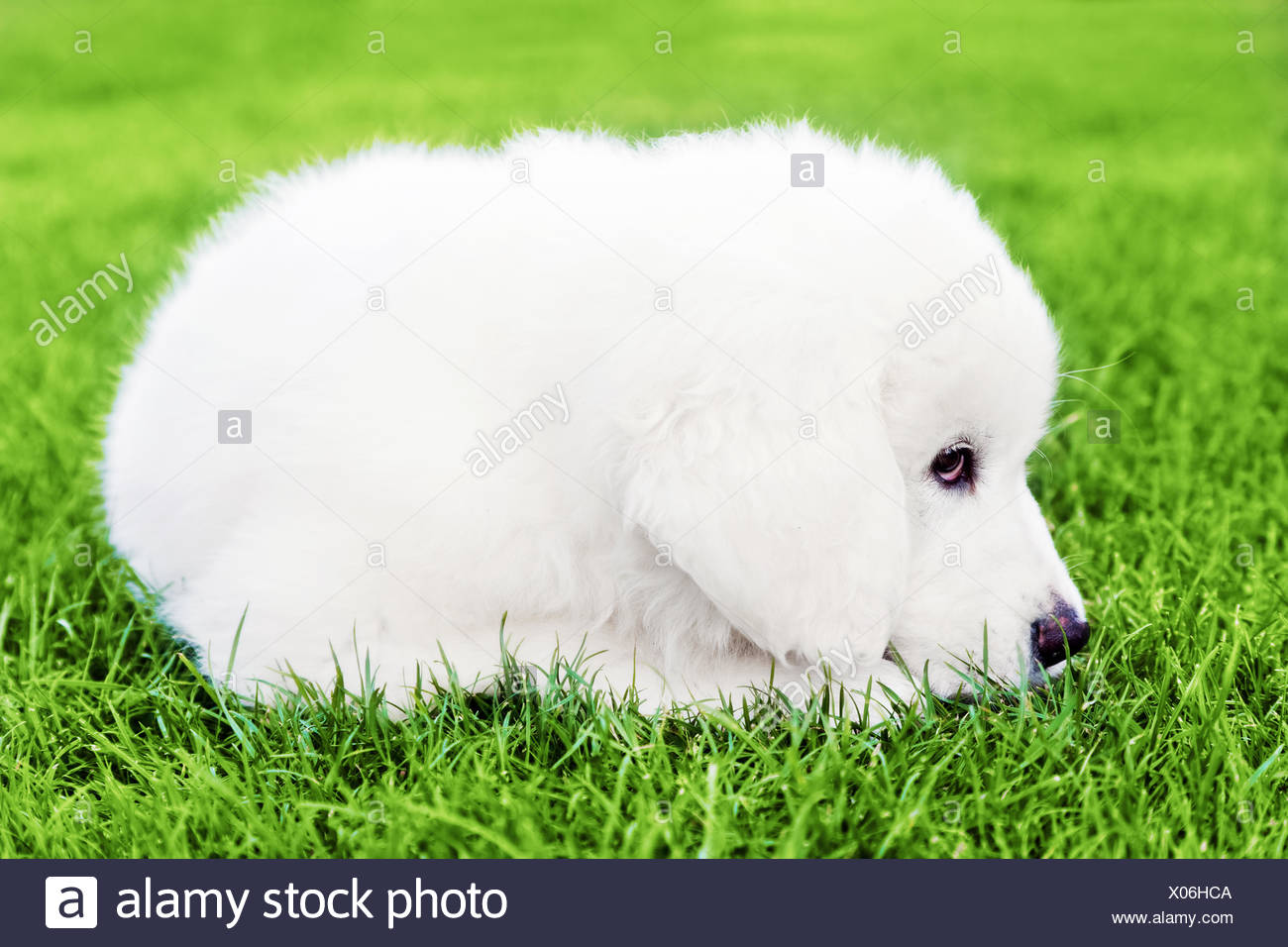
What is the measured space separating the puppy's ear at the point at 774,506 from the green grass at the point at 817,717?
279 mm

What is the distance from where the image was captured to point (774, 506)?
226 cm

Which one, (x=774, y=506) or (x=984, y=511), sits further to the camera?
(x=984, y=511)

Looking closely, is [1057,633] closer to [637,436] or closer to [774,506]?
[774,506]

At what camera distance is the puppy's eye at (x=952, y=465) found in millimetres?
2572

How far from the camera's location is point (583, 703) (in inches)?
101
